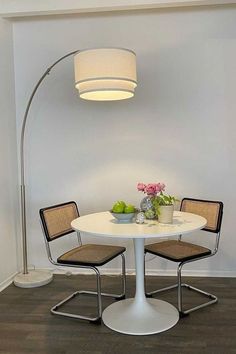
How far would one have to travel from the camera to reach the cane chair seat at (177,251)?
2740mm

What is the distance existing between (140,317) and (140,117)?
1.80 meters

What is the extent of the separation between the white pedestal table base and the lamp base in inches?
32.5

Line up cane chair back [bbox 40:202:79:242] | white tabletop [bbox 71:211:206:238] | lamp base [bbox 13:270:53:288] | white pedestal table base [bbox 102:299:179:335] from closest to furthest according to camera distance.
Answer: white tabletop [bbox 71:211:206:238] → white pedestal table base [bbox 102:299:179:335] → cane chair back [bbox 40:202:79:242] → lamp base [bbox 13:270:53:288]

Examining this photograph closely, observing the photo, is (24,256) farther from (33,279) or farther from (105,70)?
(105,70)

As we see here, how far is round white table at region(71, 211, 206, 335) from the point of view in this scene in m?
2.38

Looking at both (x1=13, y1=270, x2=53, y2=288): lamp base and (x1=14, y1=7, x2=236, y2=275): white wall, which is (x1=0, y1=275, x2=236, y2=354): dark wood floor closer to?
(x1=13, y1=270, x2=53, y2=288): lamp base

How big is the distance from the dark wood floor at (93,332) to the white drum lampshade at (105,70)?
1620 millimetres

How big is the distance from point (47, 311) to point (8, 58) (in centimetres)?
232

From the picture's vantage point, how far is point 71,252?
2.92 m

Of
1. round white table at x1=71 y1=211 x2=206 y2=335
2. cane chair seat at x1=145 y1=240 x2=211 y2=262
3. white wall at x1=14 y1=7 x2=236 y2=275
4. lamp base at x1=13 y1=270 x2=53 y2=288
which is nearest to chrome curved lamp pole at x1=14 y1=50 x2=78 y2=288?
lamp base at x1=13 y1=270 x2=53 y2=288

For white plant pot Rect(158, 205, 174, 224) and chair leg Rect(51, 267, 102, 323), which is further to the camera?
chair leg Rect(51, 267, 102, 323)

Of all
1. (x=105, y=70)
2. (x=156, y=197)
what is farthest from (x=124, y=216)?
(x=105, y=70)

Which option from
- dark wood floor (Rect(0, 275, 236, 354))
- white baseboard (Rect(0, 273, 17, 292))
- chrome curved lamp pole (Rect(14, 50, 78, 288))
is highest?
chrome curved lamp pole (Rect(14, 50, 78, 288))

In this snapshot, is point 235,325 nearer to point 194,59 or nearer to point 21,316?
point 21,316
